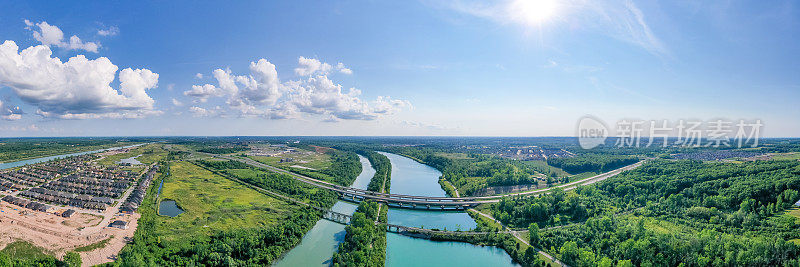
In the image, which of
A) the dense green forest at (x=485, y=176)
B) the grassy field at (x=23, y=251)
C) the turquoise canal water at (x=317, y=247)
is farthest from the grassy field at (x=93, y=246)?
the dense green forest at (x=485, y=176)

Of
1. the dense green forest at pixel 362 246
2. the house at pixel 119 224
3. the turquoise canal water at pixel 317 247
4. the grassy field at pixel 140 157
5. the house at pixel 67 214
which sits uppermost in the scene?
the grassy field at pixel 140 157

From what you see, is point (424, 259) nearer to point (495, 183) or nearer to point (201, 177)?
point (495, 183)

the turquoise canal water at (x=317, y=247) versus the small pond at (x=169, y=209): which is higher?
the small pond at (x=169, y=209)

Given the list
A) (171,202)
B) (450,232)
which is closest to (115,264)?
(171,202)

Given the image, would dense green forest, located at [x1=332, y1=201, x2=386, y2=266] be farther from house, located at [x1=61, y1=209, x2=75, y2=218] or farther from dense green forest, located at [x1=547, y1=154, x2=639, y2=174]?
dense green forest, located at [x1=547, y1=154, x2=639, y2=174]

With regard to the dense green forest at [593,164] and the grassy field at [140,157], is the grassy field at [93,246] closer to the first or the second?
the grassy field at [140,157]

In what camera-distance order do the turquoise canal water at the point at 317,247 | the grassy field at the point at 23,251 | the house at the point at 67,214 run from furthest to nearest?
the house at the point at 67,214 → the turquoise canal water at the point at 317,247 → the grassy field at the point at 23,251
